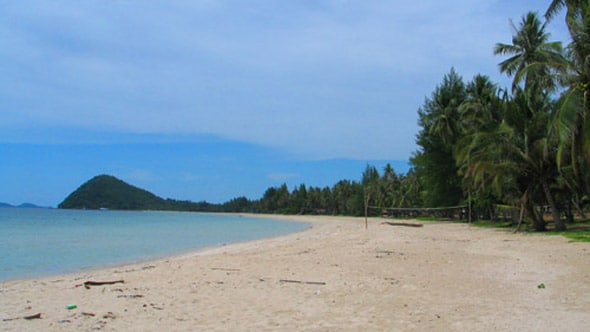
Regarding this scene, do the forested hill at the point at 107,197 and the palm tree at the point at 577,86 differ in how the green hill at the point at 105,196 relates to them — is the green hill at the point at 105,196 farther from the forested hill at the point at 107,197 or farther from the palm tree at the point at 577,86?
the palm tree at the point at 577,86

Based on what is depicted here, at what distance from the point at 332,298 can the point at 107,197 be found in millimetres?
168707

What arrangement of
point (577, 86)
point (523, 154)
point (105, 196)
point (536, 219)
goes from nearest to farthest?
1. point (577, 86)
2. point (523, 154)
3. point (536, 219)
4. point (105, 196)

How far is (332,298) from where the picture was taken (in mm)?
7051

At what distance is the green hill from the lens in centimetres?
16212

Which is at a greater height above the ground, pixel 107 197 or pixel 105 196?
pixel 105 196

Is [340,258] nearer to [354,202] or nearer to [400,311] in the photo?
[400,311]

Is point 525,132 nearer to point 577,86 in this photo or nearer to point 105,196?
point 577,86

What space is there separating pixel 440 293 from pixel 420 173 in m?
35.1

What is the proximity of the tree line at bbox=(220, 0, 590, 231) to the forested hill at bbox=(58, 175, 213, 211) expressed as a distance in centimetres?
14273

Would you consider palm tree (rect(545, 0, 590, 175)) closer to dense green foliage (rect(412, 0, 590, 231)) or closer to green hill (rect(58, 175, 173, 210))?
dense green foliage (rect(412, 0, 590, 231))

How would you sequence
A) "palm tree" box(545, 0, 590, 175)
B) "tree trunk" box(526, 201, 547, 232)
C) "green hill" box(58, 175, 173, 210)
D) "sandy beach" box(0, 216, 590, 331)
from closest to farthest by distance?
"sandy beach" box(0, 216, 590, 331), "palm tree" box(545, 0, 590, 175), "tree trunk" box(526, 201, 547, 232), "green hill" box(58, 175, 173, 210)

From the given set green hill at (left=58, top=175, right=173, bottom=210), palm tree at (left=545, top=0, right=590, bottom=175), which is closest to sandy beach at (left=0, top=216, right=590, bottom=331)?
palm tree at (left=545, top=0, right=590, bottom=175)

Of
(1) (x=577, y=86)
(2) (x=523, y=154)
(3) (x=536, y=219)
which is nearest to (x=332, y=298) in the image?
(1) (x=577, y=86)

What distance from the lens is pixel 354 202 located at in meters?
80.6
